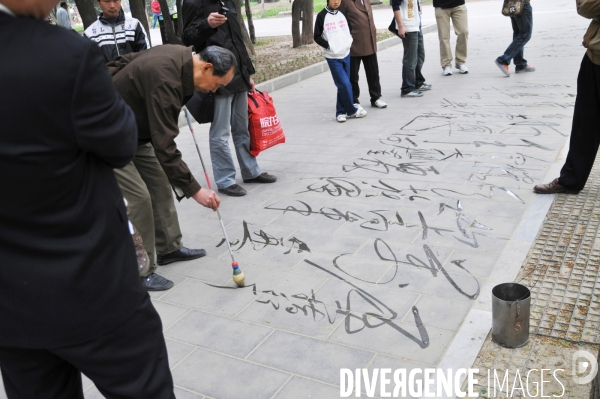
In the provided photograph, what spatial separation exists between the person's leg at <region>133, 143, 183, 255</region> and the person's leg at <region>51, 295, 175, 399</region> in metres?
2.39

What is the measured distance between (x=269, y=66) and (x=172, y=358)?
10093 mm

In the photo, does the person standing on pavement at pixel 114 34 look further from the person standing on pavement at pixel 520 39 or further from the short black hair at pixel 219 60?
the person standing on pavement at pixel 520 39

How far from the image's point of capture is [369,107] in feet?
28.6

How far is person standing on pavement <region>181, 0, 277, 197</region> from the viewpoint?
5414mm

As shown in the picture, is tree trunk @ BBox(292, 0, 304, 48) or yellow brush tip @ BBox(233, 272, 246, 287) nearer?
yellow brush tip @ BBox(233, 272, 246, 287)

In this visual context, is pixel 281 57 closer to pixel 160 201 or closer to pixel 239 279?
pixel 160 201

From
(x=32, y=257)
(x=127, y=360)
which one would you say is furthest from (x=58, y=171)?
(x=127, y=360)

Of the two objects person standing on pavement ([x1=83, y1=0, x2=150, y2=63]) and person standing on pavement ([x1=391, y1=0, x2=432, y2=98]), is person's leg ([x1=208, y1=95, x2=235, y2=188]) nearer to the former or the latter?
person standing on pavement ([x1=83, y1=0, x2=150, y2=63])

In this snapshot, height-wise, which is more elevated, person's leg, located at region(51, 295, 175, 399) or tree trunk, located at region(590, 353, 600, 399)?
person's leg, located at region(51, 295, 175, 399)

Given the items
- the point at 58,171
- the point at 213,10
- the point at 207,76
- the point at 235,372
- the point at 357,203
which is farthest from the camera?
the point at 213,10

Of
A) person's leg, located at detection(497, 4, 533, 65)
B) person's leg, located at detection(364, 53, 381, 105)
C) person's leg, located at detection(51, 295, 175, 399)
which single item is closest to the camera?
person's leg, located at detection(51, 295, 175, 399)

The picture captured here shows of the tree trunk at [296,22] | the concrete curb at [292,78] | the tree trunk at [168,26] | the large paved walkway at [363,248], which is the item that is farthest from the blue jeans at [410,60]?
the tree trunk at [168,26]

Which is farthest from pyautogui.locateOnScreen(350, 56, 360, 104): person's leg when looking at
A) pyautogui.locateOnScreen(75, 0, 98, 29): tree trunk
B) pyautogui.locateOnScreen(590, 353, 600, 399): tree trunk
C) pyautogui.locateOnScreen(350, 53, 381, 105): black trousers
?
pyautogui.locateOnScreen(590, 353, 600, 399): tree trunk

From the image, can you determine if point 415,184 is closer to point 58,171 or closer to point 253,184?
point 253,184
